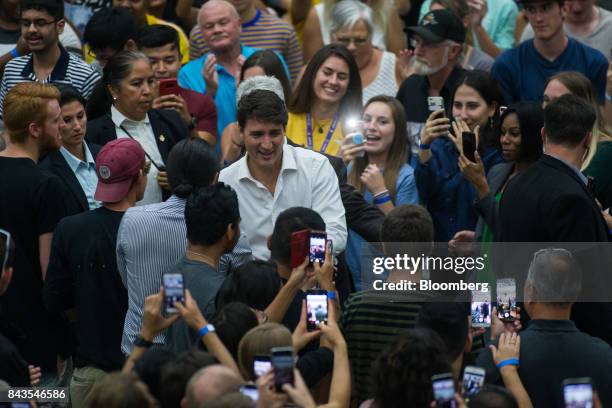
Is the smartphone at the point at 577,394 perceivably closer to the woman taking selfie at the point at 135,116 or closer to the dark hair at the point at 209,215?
the dark hair at the point at 209,215

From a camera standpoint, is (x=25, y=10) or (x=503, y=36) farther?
(x=503, y=36)

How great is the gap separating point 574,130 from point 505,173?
44.6 inches

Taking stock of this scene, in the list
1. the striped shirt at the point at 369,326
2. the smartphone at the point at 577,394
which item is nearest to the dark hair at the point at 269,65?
the striped shirt at the point at 369,326

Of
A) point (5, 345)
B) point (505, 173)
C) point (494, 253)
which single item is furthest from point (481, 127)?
point (5, 345)

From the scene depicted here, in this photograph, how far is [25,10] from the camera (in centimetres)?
859

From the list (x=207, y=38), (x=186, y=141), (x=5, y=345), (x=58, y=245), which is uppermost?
(x=207, y=38)

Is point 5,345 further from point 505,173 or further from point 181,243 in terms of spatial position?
point 505,173

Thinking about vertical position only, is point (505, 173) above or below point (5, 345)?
above

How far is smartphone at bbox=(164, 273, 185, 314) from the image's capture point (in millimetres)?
5086

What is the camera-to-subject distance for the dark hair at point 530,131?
7281mm

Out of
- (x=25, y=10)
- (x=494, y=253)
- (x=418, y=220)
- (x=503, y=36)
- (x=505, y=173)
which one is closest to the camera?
(x=418, y=220)

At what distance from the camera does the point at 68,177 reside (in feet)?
22.8

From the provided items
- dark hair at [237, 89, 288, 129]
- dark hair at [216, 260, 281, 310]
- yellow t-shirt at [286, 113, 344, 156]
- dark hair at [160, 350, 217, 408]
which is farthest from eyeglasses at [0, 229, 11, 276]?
yellow t-shirt at [286, 113, 344, 156]

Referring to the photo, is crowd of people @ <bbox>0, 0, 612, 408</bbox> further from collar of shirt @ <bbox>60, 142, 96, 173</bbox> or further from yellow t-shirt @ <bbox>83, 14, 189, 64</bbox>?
yellow t-shirt @ <bbox>83, 14, 189, 64</bbox>
